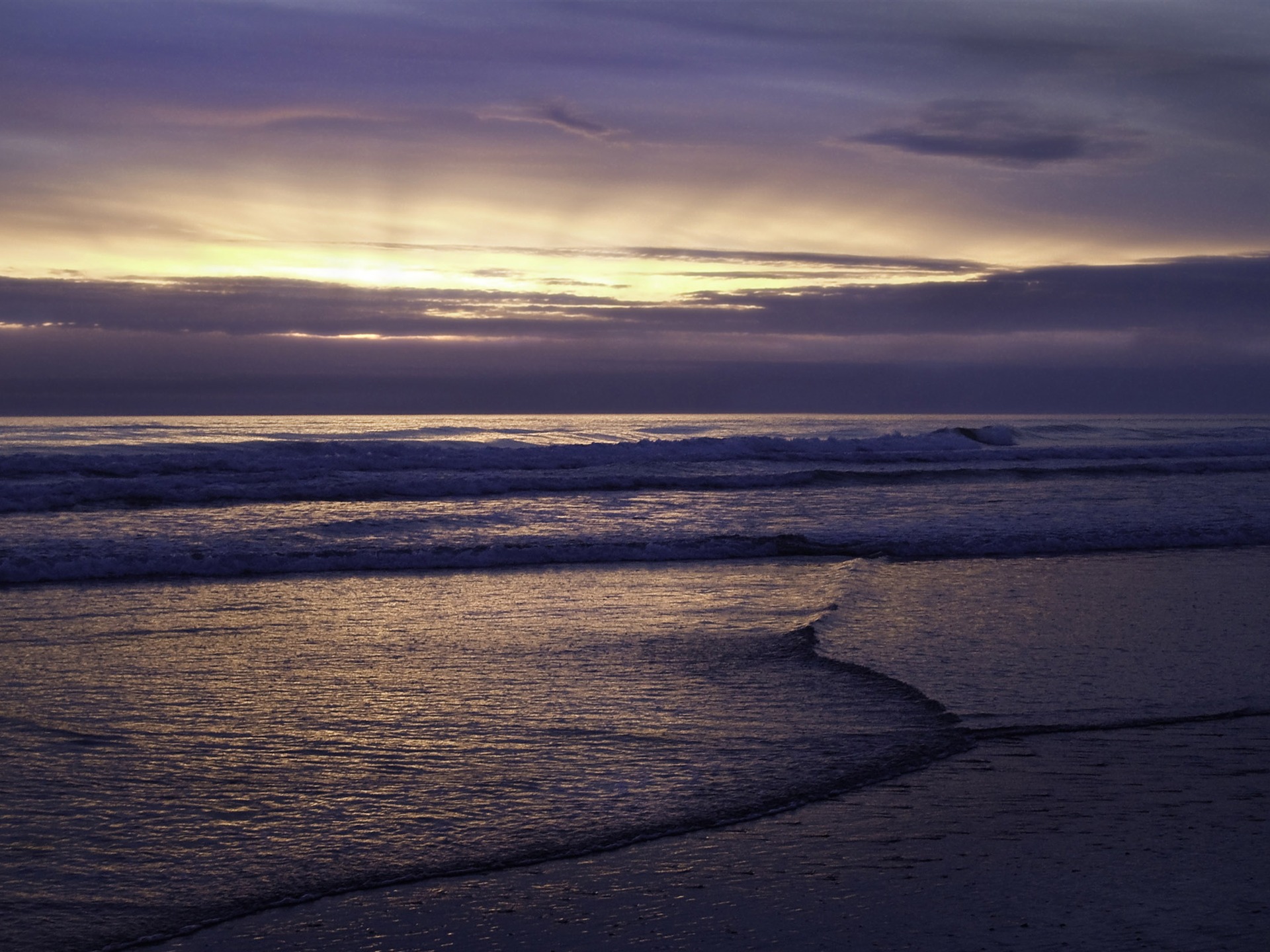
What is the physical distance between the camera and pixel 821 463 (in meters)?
30.3

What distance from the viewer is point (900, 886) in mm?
3350

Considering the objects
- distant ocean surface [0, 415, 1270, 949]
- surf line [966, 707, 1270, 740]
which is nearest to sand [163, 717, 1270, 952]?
distant ocean surface [0, 415, 1270, 949]

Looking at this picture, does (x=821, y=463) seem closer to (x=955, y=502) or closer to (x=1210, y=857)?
(x=955, y=502)

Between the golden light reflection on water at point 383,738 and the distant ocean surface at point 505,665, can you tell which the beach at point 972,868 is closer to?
the distant ocean surface at point 505,665

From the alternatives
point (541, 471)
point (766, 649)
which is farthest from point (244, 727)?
point (541, 471)

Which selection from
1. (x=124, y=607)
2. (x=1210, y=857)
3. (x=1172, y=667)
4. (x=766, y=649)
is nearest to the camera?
(x=1210, y=857)

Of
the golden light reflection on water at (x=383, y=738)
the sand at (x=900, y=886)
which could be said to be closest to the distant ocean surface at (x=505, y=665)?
the golden light reflection on water at (x=383, y=738)

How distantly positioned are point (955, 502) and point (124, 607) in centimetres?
1363

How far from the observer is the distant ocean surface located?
3.73 meters

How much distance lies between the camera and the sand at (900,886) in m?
3.02

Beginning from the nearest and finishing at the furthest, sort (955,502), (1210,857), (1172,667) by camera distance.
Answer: (1210,857) < (1172,667) < (955,502)

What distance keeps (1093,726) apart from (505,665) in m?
3.38

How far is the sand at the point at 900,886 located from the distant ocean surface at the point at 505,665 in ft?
0.67

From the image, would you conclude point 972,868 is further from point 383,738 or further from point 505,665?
point 505,665
